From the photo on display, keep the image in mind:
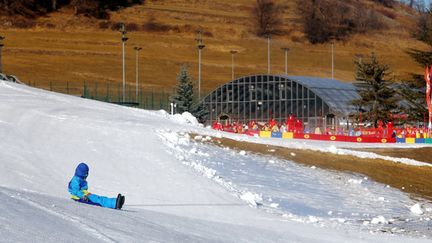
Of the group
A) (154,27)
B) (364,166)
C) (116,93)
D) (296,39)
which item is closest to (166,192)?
(364,166)

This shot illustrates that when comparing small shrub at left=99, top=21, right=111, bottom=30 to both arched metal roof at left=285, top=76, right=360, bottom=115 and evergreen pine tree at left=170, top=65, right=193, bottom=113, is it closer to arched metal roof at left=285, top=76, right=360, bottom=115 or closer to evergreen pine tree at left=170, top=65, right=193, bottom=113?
arched metal roof at left=285, top=76, right=360, bottom=115

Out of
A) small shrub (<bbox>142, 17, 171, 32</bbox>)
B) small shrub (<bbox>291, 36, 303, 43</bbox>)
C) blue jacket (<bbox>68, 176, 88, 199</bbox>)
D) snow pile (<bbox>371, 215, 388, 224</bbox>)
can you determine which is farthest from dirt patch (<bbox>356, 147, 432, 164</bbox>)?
small shrub (<bbox>291, 36, 303, 43</bbox>)

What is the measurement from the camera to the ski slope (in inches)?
620

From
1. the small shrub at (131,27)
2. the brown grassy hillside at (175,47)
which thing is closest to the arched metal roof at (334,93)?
the brown grassy hillside at (175,47)

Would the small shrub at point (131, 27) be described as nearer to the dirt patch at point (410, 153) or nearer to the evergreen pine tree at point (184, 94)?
the evergreen pine tree at point (184, 94)

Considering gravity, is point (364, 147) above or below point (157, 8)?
below

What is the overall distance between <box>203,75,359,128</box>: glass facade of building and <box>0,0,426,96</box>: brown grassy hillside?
78.0 feet

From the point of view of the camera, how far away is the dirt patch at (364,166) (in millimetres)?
31469

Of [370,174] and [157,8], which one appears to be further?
[157,8]

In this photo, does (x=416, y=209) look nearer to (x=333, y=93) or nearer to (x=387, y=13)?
(x=333, y=93)

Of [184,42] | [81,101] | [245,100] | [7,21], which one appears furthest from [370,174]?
[7,21]

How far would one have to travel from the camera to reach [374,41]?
506 feet

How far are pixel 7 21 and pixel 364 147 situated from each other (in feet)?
342

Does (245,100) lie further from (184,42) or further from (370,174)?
(184,42)
